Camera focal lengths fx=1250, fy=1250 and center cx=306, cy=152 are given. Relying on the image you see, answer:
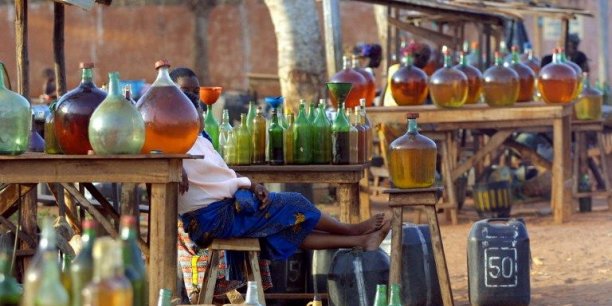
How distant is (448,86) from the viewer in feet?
32.8

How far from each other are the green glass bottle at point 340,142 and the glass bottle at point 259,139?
0.41m

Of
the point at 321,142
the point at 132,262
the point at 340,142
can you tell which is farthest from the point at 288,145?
the point at 132,262

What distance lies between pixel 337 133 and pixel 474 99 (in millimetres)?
3545

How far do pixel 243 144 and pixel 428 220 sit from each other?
1369 millimetres

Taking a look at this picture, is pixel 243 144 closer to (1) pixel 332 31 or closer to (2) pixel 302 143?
(2) pixel 302 143

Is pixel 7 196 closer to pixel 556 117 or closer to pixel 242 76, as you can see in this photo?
pixel 556 117

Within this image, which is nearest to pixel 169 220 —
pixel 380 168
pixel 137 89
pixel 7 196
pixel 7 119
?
pixel 7 119

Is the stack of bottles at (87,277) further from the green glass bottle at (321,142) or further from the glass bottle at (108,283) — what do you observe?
Answer: the green glass bottle at (321,142)

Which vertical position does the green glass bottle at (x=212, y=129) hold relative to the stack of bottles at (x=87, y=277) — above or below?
above

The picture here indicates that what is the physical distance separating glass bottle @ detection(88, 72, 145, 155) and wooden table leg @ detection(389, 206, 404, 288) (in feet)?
5.20

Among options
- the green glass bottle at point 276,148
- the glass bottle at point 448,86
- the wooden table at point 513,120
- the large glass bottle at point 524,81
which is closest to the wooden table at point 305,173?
the green glass bottle at point 276,148

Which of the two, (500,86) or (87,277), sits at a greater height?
(500,86)

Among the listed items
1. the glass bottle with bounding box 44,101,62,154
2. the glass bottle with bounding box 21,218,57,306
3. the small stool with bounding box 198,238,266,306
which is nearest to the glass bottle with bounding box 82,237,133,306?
the glass bottle with bounding box 21,218,57,306

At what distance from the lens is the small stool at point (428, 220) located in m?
6.12
